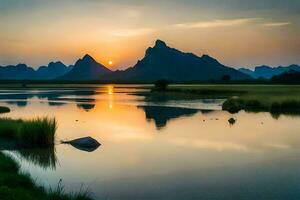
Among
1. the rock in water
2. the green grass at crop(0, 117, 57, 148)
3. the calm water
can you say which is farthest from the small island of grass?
the rock in water

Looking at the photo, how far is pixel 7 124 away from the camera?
89.4ft

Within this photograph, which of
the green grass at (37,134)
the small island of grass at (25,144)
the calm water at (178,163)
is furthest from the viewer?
the green grass at (37,134)

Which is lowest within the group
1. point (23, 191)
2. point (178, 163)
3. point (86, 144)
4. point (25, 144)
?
point (178, 163)

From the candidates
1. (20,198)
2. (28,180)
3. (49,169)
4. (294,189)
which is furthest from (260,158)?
(20,198)

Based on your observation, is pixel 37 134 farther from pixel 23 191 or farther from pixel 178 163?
pixel 23 191

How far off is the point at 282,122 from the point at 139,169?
2310 centimetres

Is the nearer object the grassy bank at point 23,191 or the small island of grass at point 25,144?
the grassy bank at point 23,191

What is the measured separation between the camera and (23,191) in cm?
1216

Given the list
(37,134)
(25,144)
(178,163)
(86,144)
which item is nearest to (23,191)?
(178,163)

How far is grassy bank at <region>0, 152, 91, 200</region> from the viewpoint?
1131cm

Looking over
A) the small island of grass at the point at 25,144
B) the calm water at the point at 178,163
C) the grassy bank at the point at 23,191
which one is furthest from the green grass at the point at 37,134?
the grassy bank at the point at 23,191

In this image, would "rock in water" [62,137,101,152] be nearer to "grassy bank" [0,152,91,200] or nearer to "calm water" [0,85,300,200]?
"calm water" [0,85,300,200]

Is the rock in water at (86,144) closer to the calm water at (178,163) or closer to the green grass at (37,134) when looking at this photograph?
the calm water at (178,163)

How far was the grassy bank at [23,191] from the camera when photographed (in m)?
11.3
